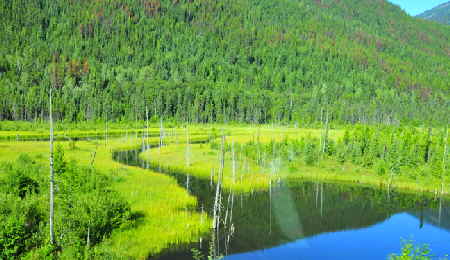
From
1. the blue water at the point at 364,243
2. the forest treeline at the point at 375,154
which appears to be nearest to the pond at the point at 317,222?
the blue water at the point at 364,243

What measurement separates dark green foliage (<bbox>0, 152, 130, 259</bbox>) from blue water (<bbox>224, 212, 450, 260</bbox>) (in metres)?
Result: 12.3

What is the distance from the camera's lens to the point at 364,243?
1745 inches

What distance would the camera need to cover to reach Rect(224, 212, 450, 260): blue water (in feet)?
129

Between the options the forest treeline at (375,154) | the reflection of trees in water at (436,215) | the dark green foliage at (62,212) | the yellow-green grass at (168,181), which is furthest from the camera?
the forest treeline at (375,154)

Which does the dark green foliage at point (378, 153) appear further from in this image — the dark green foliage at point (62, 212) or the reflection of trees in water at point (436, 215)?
the dark green foliage at point (62, 212)

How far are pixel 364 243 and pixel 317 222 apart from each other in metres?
7.45

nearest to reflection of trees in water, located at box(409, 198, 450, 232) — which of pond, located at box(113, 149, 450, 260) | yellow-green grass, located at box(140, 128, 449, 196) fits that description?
pond, located at box(113, 149, 450, 260)

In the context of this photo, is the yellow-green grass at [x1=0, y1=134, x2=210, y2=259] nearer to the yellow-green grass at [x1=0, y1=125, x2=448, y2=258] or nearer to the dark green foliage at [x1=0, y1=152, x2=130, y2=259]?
the yellow-green grass at [x1=0, y1=125, x2=448, y2=258]

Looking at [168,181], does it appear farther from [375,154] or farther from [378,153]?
[378,153]

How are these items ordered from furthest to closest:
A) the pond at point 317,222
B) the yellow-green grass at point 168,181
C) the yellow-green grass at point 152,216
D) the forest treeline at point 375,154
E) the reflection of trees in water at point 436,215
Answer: the forest treeline at point 375,154, the reflection of trees in water at point 436,215, the pond at point 317,222, the yellow-green grass at point 168,181, the yellow-green grass at point 152,216

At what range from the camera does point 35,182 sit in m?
42.6

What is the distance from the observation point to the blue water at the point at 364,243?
39244mm

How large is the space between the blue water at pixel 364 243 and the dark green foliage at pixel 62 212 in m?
12.3

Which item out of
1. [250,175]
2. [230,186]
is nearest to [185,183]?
[230,186]
